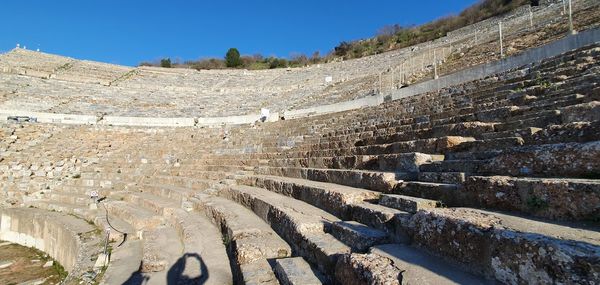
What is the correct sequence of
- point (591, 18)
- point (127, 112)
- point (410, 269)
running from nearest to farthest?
point (410, 269), point (591, 18), point (127, 112)

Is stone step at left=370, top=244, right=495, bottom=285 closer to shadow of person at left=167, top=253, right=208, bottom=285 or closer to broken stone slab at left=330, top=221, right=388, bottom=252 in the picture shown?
broken stone slab at left=330, top=221, right=388, bottom=252

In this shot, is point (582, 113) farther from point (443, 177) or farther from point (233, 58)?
point (233, 58)

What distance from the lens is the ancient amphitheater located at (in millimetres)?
1925

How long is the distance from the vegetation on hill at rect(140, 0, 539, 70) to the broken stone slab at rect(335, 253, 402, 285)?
33881mm

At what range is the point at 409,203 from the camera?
2896 mm

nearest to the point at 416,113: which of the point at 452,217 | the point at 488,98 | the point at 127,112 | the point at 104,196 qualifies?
the point at 488,98

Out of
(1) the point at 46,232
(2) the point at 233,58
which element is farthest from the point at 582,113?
(2) the point at 233,58

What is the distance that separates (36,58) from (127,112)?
1721 cm

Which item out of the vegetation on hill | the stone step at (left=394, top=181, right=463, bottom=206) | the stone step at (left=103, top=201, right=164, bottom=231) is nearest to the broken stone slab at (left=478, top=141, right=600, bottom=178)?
the stone step at (left=394, top=181, right=463, bottom=206)

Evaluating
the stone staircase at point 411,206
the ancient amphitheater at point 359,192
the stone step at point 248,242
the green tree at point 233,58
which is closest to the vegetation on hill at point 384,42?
the green tree at point 233,58

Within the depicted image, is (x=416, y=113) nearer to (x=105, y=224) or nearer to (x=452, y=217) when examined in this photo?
(x=452, y=217)

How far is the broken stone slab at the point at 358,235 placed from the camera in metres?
2.57

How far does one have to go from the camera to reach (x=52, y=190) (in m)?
10.3

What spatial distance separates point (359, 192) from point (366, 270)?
5.67ft
